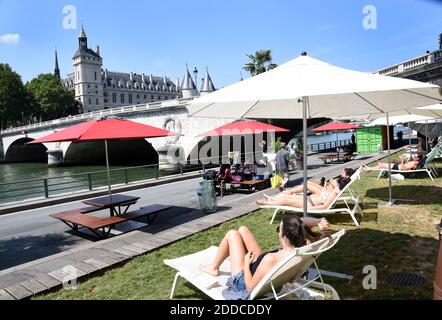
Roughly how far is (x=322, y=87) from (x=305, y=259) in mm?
1774

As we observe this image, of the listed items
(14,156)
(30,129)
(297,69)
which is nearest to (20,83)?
(14,156)

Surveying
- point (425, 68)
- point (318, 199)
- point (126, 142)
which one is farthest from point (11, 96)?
point (318, 199)

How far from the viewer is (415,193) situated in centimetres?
967

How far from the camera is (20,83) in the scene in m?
79.4

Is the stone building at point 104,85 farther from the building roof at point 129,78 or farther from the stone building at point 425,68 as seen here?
the stone building at point 425,68

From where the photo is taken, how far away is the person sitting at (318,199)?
6.91 meters

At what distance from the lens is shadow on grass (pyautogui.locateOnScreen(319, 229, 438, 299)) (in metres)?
3.99

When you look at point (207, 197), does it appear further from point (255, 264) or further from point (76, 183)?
point (76, 183)

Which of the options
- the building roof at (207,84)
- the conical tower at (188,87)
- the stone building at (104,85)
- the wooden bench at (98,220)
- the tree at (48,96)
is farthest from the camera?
the stone building at (104,85)

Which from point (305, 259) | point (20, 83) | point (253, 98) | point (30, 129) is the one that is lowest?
point (305, 259)

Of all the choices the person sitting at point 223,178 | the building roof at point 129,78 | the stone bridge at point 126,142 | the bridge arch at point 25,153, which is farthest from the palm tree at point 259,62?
the building roof at point 129,78

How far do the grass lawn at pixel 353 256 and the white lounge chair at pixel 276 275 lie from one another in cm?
Result: 37

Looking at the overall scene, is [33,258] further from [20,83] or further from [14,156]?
[20,83]

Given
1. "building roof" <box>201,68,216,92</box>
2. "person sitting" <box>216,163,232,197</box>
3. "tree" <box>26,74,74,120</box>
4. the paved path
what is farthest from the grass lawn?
"tree" <box>26,74,74,120</box>
